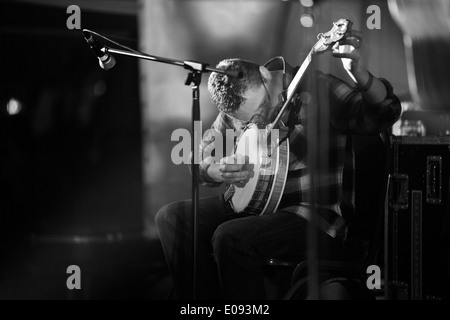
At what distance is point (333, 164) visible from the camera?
2312 millimetres

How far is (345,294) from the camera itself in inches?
91.7

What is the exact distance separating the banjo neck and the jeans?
1.22ft

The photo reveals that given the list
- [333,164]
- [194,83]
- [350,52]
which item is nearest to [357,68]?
[350,52]

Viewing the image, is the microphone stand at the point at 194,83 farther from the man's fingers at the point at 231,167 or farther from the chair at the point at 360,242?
the chair at the point at 360,242

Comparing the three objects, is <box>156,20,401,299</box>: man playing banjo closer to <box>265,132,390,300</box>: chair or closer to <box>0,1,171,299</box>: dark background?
<box>265,132,390,300</box>: chair

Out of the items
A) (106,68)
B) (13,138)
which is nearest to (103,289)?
(13,138)

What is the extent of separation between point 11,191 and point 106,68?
665 millimetres

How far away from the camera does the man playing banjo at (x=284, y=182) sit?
226 centimetres

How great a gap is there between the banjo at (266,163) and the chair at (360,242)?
24 cm

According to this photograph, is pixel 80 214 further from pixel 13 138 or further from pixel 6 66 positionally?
pixel 6 66

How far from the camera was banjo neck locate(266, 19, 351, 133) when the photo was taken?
2.07m

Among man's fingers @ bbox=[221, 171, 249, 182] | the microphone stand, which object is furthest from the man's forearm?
man's fingers @ bbox=[221, 171, 249, 182]

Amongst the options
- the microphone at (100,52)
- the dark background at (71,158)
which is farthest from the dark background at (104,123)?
the microphone at (100,52)

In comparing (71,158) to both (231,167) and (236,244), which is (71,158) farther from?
(236,244)
